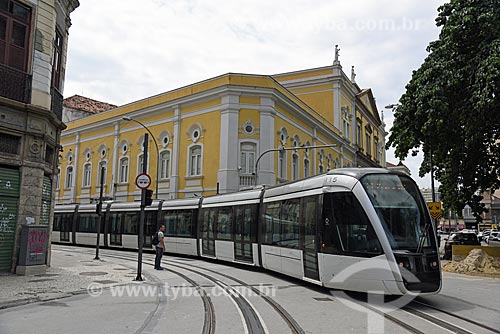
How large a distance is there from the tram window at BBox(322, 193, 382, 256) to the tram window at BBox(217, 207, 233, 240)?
697 cm

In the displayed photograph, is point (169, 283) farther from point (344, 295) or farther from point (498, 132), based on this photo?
point (498, 132)

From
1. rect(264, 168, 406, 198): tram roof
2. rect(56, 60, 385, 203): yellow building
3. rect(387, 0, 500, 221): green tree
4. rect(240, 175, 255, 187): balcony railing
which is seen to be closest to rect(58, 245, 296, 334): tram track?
rect(264, 168, 406, 198): tram roof

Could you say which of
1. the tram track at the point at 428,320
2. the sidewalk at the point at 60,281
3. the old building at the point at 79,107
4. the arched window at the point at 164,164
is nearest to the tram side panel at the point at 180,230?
the sidewalk at the point at 60,281

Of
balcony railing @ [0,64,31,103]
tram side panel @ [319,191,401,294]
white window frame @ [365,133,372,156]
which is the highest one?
white window frame @ [365,133,372,156]

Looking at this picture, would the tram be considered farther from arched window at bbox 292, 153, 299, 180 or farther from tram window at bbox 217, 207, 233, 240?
arched window at bbox 292, 153, 299, 180

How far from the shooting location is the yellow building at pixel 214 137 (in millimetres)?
29641

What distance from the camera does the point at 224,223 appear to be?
17.4 meters

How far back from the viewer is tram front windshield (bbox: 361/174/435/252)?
919 cm

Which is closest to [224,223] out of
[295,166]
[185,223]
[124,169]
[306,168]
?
[185,223]

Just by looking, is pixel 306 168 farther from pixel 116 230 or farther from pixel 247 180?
pixel 116 230

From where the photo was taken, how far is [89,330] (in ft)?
22.6

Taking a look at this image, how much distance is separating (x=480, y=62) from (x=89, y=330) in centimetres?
1512

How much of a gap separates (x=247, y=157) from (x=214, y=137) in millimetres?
2691

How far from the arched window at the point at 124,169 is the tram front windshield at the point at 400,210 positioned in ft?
97.6
